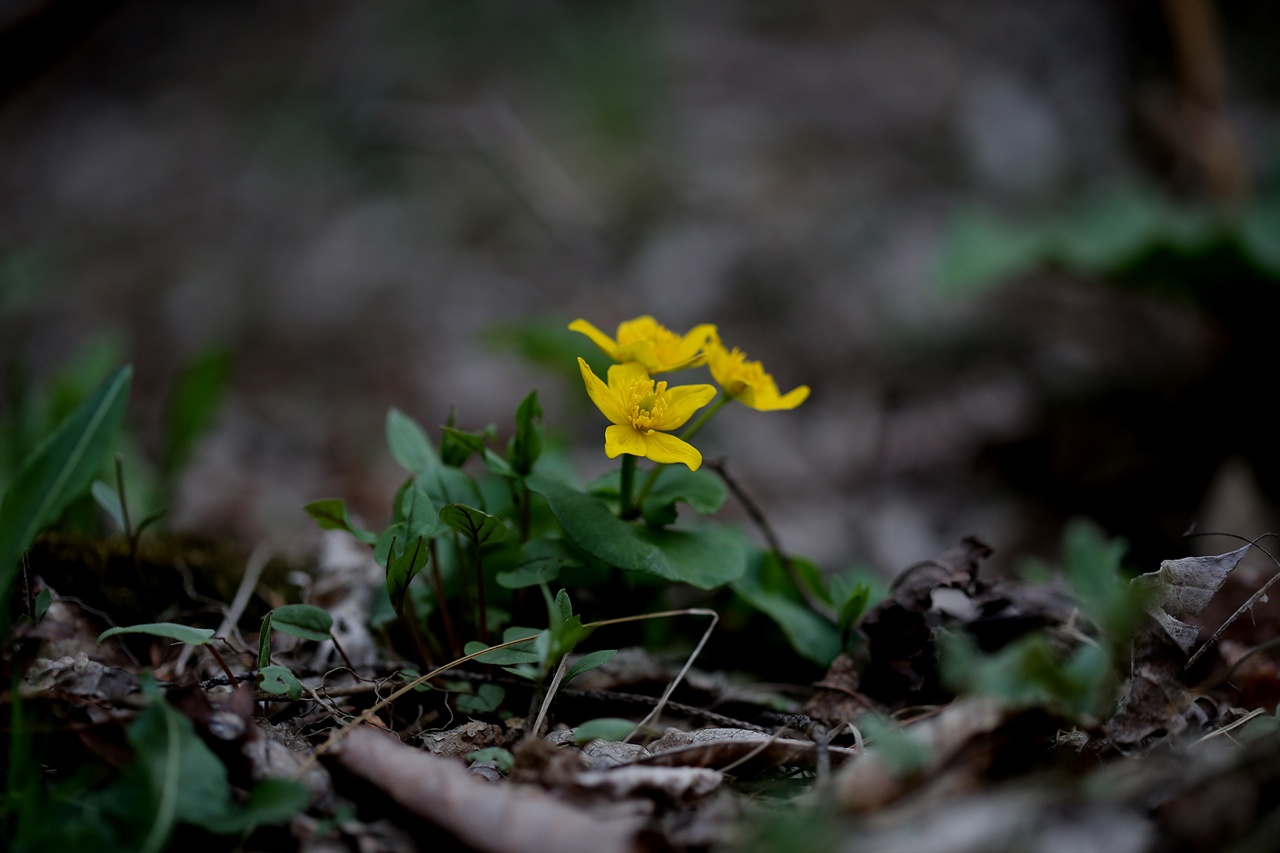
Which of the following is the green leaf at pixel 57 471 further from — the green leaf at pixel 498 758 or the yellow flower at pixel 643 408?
the yellow flower at pixel 643 408

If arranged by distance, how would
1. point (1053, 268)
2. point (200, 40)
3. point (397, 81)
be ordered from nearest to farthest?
point (1053, 268)
point (397, 81)
point (200, 40)

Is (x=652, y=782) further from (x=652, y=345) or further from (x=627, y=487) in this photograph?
(x=652, y=345)

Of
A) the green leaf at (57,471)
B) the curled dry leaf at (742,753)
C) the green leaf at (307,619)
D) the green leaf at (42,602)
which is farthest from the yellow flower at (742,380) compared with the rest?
the green leaf at (42,602)

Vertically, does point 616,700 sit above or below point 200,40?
below

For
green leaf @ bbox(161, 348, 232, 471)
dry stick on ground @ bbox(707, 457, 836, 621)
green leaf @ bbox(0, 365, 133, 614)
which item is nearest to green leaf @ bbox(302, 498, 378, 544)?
green leaf @ bbox(0, 365, 133, 614)

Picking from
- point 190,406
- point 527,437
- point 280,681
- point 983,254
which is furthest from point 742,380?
point 983,254

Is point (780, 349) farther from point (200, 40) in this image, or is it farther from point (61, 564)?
point (200, 40)

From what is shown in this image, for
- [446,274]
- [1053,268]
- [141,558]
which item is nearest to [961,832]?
[141,558]

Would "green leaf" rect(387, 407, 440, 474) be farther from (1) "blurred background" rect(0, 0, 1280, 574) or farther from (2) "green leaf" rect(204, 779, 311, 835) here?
(1) "blurred background" rect(0, 0, 1280, 574)

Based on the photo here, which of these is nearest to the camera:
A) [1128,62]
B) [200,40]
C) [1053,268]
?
[1053,268]
